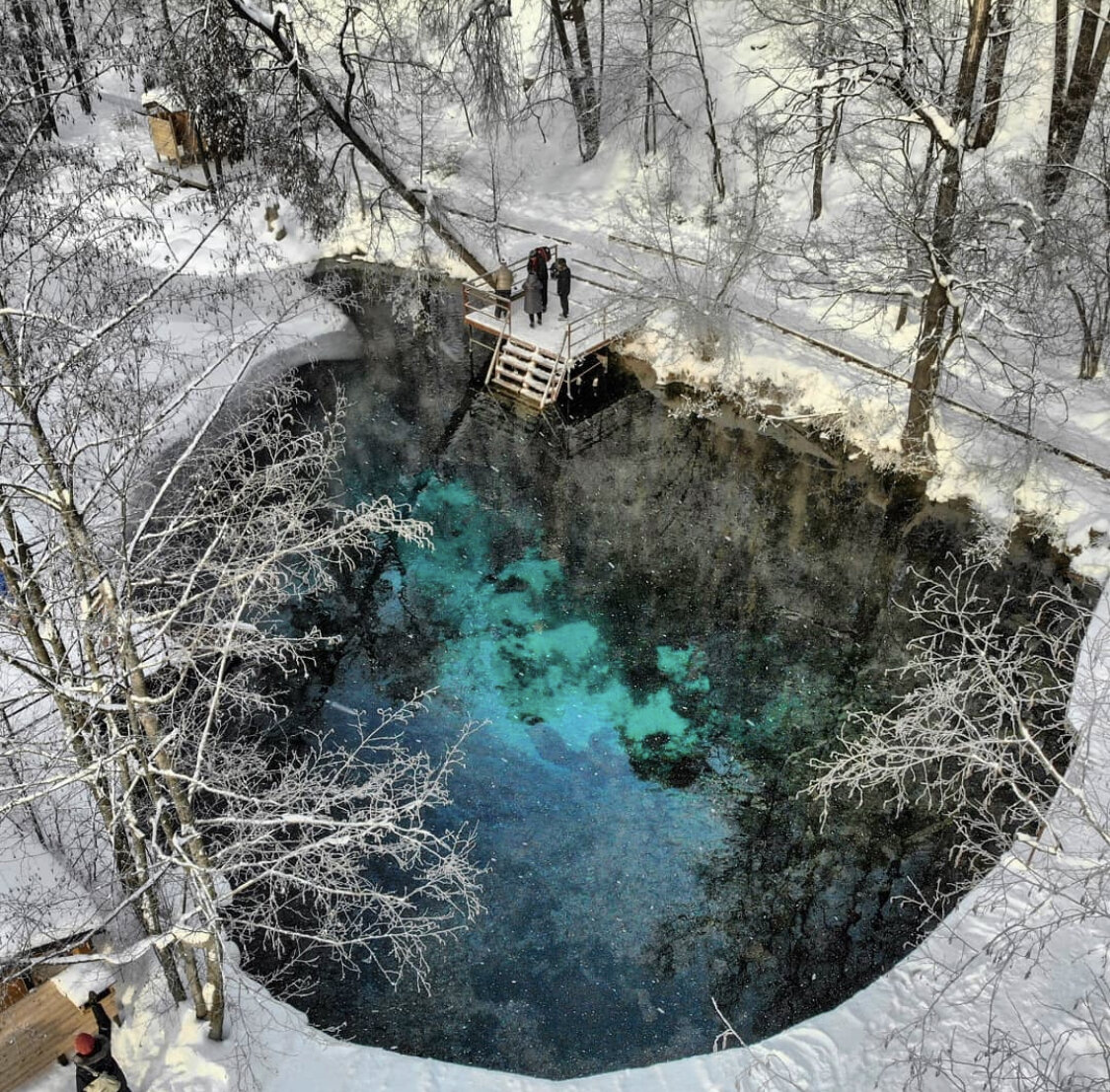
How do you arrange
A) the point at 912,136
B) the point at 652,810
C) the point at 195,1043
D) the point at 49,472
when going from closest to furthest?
the point at 49,472
the point at 195,1043
the point at 652,810
the point at 912,136

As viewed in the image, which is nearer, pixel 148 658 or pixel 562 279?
pixel 148 658

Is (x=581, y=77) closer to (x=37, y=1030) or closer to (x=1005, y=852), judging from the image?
(x=1005, y=852)

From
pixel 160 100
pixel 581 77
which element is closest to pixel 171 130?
pixel 160 100

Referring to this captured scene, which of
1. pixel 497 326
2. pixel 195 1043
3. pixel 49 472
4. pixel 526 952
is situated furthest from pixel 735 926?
pixel 497 326

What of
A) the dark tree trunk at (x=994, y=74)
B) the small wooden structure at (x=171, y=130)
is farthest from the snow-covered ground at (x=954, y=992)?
the small wooden structure at (x=171, y=130)

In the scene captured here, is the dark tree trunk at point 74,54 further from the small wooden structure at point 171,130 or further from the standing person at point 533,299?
the standing person at point 533,299

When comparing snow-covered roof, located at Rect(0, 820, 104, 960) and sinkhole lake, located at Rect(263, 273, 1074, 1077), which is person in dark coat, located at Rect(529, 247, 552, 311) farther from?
snow-covered roof, located at Rect(0, 820, 104, 960)

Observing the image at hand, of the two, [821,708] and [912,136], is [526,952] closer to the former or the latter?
[821,708]
